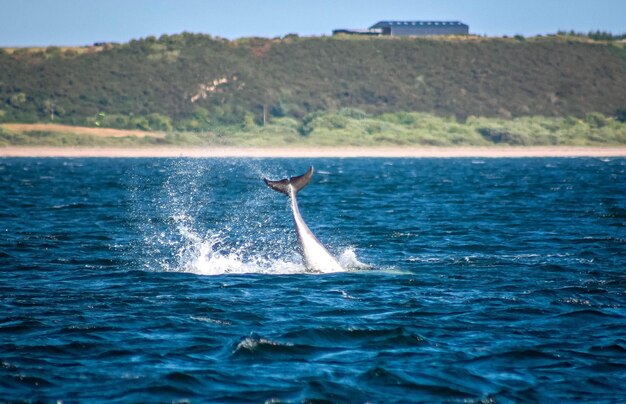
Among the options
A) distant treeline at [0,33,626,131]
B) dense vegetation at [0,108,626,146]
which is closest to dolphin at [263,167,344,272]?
dense vegetation at [0,108,626,146]

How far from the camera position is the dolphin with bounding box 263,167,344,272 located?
2292 cm

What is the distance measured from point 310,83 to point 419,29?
35.3 m

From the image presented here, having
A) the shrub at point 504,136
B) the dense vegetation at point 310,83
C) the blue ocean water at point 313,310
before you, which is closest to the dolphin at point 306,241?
the blue ocean water at point 313,310

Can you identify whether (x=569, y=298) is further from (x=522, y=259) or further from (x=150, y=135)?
(x=150, y=135)

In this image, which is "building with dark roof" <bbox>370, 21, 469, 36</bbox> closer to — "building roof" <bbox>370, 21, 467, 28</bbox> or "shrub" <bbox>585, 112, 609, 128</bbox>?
"building roof" <bbox>370, 21, 467, 28</bbox>

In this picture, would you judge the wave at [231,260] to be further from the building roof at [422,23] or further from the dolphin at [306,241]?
the building roof at [422,23]

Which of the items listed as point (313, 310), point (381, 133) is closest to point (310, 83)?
point (381, 133)

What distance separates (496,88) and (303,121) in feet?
109

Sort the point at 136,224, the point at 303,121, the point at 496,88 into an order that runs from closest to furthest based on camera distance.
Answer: the point at 136,224
the point at 303,121
the point at 496,88

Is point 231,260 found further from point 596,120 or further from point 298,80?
point 298,80

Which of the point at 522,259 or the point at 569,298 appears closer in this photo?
the point at 569,298

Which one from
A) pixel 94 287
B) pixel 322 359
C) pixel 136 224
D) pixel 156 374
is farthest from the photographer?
pixel 136 224

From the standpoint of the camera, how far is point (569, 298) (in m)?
19.2

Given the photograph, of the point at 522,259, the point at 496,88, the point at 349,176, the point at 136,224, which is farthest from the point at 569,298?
the point at 496,88
